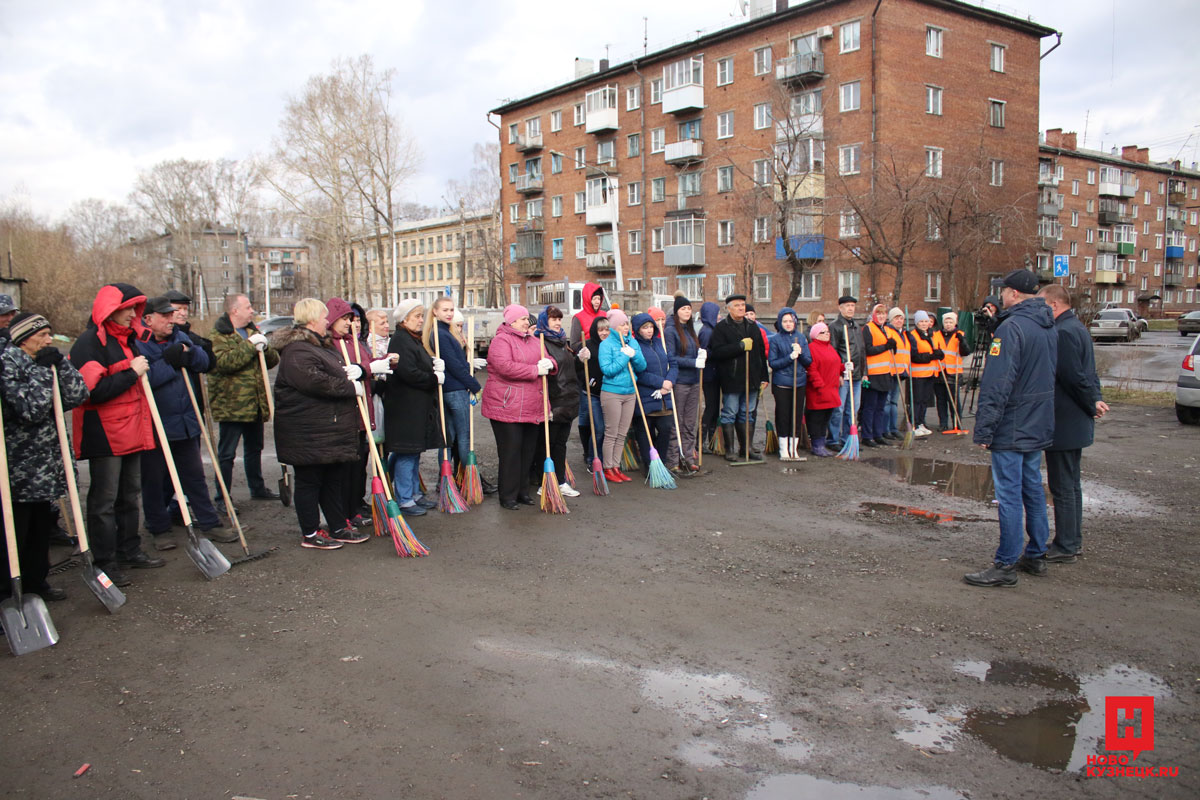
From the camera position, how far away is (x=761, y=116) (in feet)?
135

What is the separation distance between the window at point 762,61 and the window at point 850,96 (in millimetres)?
4855

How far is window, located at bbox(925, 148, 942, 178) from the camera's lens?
123 feet

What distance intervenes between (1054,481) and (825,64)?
119 ft

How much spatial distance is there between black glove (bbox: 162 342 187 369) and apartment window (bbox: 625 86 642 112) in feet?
149

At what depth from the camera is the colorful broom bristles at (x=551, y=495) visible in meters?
7.62

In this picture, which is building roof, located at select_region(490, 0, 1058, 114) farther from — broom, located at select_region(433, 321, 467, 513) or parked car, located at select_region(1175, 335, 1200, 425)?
broom, located at select_region(433, 321, 467, 513)

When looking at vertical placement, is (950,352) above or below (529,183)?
below

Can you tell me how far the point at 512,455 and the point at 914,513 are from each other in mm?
3834

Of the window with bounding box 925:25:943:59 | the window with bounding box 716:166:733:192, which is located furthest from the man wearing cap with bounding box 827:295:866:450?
the window with bounding box 716:166:733:192

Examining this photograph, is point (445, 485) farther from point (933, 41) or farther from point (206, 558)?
point (933, 41)

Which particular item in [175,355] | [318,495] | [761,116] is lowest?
[318,495]

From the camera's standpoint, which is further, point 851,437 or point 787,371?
point 851,437

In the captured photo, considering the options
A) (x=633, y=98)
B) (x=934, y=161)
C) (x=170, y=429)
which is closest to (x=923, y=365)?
(x=170, y=429)

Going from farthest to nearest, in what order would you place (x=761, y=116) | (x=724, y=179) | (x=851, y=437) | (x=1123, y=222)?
(x=1123, y=222), (x=724, y=179), (x=761, y=116), (x=851, y=437)
